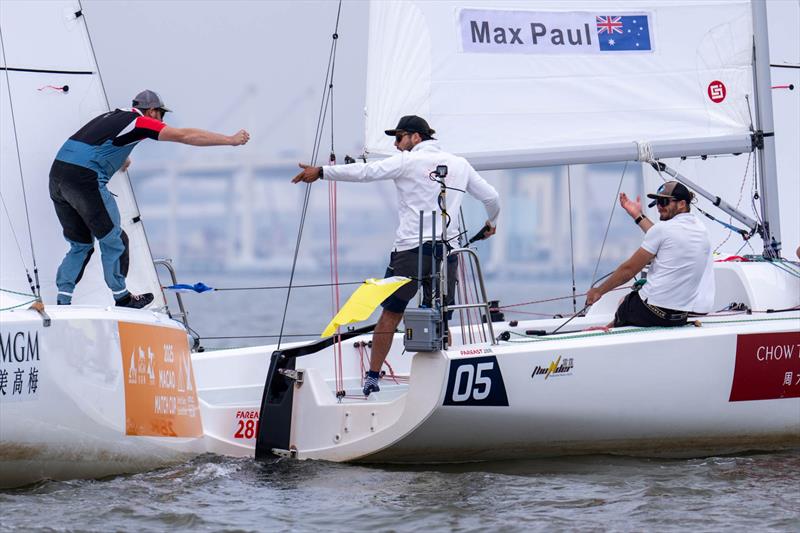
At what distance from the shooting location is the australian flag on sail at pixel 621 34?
6.11 m

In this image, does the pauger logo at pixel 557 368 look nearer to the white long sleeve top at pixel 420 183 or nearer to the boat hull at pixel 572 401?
the boat hull at pixel 572 401

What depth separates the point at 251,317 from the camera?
21234 millimetres

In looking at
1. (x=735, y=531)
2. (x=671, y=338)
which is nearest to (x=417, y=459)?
Answer: (x=671, y=338)

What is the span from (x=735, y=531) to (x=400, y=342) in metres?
2.42

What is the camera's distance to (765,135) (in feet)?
19.6

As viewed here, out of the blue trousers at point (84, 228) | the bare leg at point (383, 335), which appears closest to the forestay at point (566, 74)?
the bare leg at point (383, 335)

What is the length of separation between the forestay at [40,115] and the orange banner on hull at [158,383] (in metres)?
0.66

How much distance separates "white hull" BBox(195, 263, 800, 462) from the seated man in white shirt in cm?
11

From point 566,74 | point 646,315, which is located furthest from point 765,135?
point 646,315

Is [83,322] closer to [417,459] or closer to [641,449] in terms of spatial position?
[417,459]

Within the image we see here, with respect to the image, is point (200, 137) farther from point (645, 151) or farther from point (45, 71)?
point (645, 151)

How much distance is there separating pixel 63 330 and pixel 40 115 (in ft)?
4.58

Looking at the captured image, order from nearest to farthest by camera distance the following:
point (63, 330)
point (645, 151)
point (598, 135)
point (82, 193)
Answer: point (63, 330) < point (82, 193) < point (645, 151) < point (598, 135)

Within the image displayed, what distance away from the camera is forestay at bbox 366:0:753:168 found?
5.99 metres
